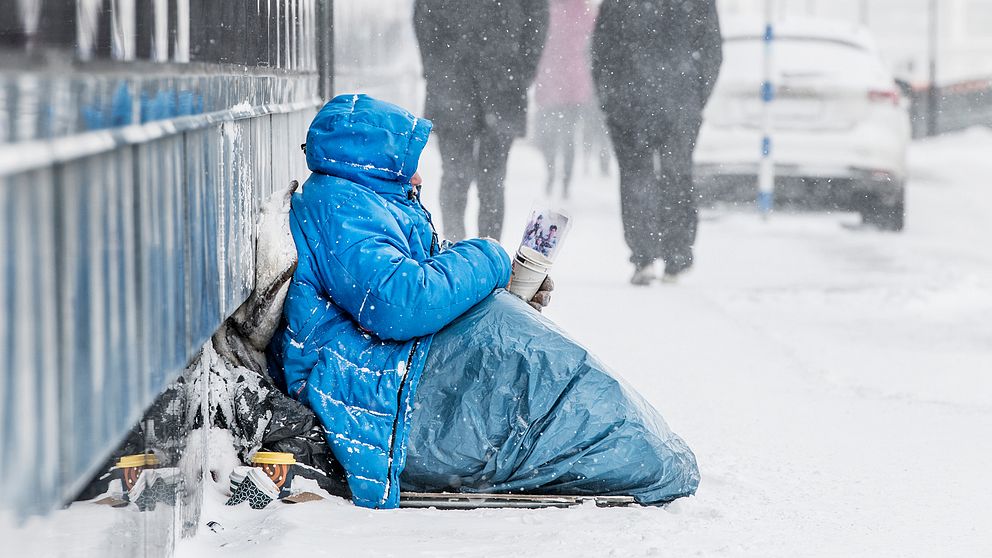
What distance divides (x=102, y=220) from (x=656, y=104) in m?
5.23

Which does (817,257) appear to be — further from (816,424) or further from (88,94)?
(88,94)

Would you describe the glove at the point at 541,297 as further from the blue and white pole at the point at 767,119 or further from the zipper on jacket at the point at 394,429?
the blue and white pole at the point at 767,119

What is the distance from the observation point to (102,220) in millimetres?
1580

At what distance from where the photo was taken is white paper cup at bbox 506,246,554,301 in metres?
2.97

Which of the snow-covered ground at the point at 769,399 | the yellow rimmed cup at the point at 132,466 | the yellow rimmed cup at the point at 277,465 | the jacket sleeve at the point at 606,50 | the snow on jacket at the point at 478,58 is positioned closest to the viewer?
the yellow rimmed cup at the point at 132,466

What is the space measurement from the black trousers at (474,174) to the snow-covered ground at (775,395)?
13 centimetres

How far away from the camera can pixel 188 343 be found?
210cm

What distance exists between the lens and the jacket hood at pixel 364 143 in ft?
8.93

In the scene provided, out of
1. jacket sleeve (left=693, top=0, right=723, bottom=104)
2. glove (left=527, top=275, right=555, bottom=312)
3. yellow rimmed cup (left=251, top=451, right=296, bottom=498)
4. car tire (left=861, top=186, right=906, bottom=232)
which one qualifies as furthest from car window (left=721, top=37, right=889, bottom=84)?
yellow rimmed cup (left=251, top=451, right=296, bottom=498)

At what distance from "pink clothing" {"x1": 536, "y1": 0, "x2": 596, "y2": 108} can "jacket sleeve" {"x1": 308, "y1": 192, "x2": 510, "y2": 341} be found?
4.09 meters

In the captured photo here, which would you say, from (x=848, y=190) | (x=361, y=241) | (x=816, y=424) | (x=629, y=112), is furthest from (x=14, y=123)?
(x=848, y=190)

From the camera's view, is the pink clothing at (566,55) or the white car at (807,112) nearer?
the pink clothing at (566,55)

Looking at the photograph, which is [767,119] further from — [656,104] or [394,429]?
[394,429]

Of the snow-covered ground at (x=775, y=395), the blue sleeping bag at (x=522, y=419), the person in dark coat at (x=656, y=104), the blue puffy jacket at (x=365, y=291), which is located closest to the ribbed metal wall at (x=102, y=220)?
the blue puffy jacket at (x=365, y=291)
